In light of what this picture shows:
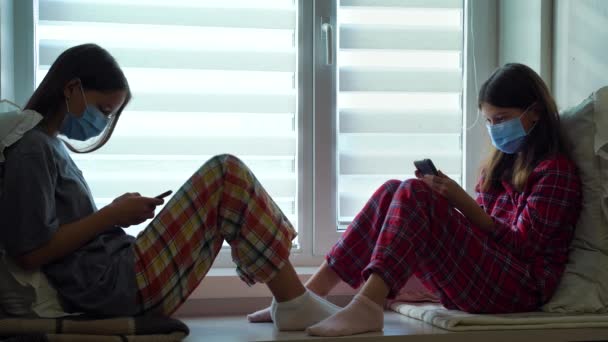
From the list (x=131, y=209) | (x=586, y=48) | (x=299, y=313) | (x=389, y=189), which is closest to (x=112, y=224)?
(x=131, y=209)

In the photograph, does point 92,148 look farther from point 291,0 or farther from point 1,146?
point 291,0

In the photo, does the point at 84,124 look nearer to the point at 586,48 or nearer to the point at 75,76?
the point at 75,76

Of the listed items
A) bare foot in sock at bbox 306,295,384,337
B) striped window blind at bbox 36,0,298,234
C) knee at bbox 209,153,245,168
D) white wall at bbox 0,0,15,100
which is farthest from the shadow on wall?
white wall at bbox 0,0,15,100

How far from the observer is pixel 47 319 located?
1.54 metres

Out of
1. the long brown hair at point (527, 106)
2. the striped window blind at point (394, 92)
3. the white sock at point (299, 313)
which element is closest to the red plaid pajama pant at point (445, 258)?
the white sock at point (299, 313)

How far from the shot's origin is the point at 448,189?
6.07 feet

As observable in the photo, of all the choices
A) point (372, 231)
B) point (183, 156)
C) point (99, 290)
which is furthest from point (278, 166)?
point (99, 290)

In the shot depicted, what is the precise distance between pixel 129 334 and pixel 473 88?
146 cm

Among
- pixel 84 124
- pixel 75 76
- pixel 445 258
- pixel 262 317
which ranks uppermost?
pixel 75 76

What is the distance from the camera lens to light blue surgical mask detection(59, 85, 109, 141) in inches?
67.8

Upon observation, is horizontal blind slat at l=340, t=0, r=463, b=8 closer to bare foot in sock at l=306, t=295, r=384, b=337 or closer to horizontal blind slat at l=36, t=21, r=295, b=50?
horizontal blind slat at l=36, t=21, r=295, b=50

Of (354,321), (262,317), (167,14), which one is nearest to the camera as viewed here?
(354,321)

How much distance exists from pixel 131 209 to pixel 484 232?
89cm

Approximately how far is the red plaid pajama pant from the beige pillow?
0.31ft
